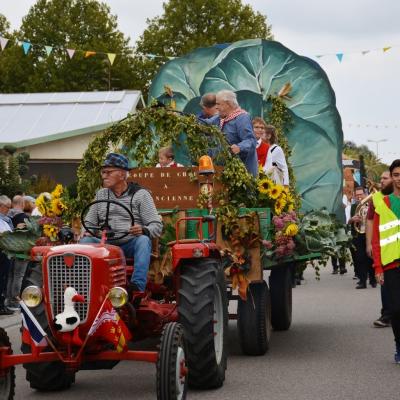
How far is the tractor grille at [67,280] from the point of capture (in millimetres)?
8055

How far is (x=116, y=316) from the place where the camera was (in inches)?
319

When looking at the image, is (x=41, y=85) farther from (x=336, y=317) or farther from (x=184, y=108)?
(x=336, y=317)

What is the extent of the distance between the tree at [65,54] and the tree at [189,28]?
0.95 metres

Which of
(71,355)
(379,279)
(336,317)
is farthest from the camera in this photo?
(336,317)

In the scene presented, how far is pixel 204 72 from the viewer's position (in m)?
18.4

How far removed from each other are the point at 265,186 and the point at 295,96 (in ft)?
21.0

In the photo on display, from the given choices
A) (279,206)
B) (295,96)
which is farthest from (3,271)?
(279,206)

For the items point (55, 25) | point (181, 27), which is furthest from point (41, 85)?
point (181, 27)

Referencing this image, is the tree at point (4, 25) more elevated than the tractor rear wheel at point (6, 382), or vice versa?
the tree at point (4, 25)

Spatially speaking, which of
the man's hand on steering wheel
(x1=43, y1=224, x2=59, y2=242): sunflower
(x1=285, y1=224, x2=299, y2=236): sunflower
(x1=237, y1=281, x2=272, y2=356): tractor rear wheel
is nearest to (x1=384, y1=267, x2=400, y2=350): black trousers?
(x1=285, y1=224, x2=299, y2=236): sunflower

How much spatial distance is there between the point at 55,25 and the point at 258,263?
49042 millimetres

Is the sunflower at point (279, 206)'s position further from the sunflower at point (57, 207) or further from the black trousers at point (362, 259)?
the black trousers at point (362, 259)

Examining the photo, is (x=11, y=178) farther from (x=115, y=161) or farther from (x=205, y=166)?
(x=115, y=161)

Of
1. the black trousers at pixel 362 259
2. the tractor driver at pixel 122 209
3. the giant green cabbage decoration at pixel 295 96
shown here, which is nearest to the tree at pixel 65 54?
the black trousers at pixel 362 259
